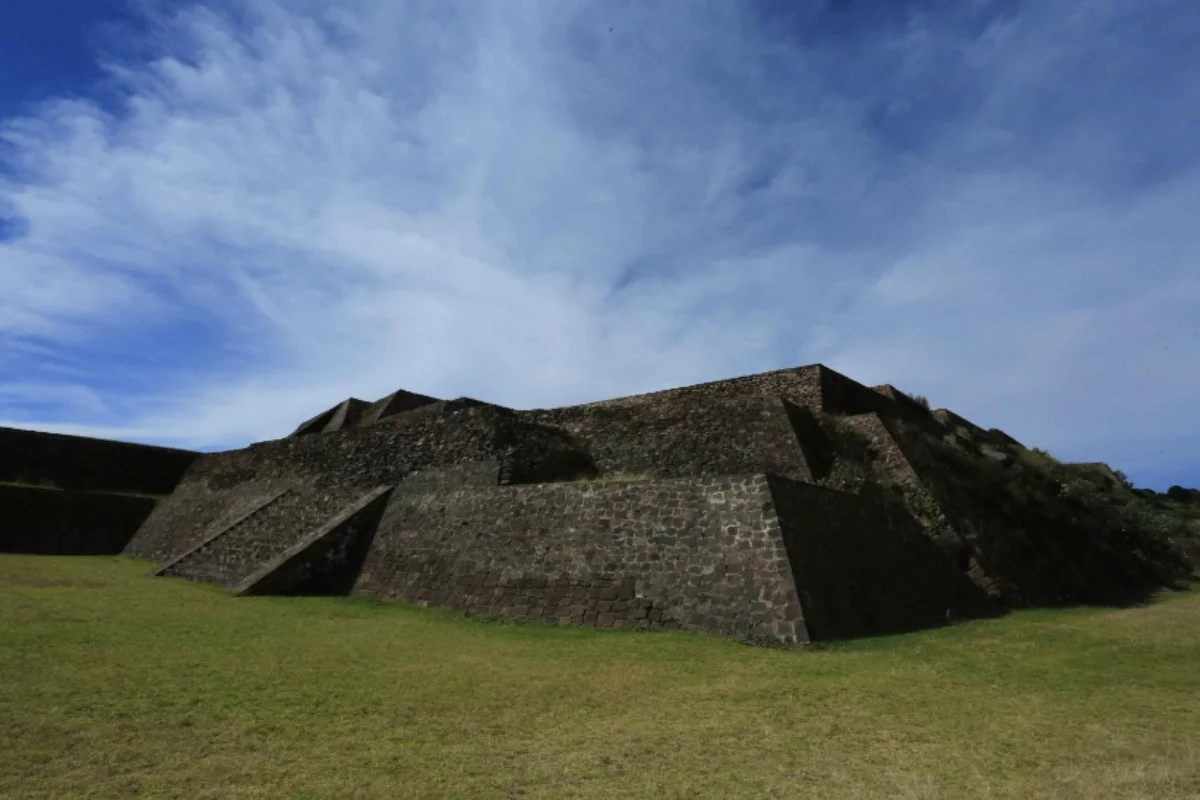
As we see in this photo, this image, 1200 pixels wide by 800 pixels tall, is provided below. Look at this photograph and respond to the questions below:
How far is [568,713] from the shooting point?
5766 millimetres

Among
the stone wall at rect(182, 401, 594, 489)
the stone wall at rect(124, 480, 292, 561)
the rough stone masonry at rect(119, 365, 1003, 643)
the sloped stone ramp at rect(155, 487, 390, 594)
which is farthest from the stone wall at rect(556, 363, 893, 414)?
the stone wall at rect(124, 480, 292, 561)

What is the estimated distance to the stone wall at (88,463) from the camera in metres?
24.1

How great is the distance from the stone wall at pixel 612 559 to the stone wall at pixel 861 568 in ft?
1.61

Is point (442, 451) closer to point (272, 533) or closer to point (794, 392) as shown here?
point (272, 533)

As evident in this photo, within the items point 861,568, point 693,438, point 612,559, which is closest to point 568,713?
point 612,559

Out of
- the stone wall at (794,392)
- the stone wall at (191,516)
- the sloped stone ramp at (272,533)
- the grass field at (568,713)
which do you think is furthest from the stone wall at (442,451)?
the grass field at (568,713)

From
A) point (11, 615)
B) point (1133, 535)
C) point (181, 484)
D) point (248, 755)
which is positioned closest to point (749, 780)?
point (248, 755)

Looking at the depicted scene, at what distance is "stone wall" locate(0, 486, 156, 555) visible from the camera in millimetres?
20750

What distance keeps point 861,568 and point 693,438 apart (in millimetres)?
5637

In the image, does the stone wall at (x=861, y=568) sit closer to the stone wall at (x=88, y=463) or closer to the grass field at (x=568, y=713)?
Answer: the grass field at (x=568, y=713)

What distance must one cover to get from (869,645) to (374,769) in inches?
261

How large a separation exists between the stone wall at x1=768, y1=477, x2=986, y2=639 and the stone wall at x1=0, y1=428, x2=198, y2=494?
24747mm

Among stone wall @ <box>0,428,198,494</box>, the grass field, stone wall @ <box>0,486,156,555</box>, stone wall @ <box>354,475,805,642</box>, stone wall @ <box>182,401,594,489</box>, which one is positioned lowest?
the grass field

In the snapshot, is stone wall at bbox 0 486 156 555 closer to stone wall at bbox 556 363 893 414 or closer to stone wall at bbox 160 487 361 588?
stone wall at bbox 160 487 361 588
